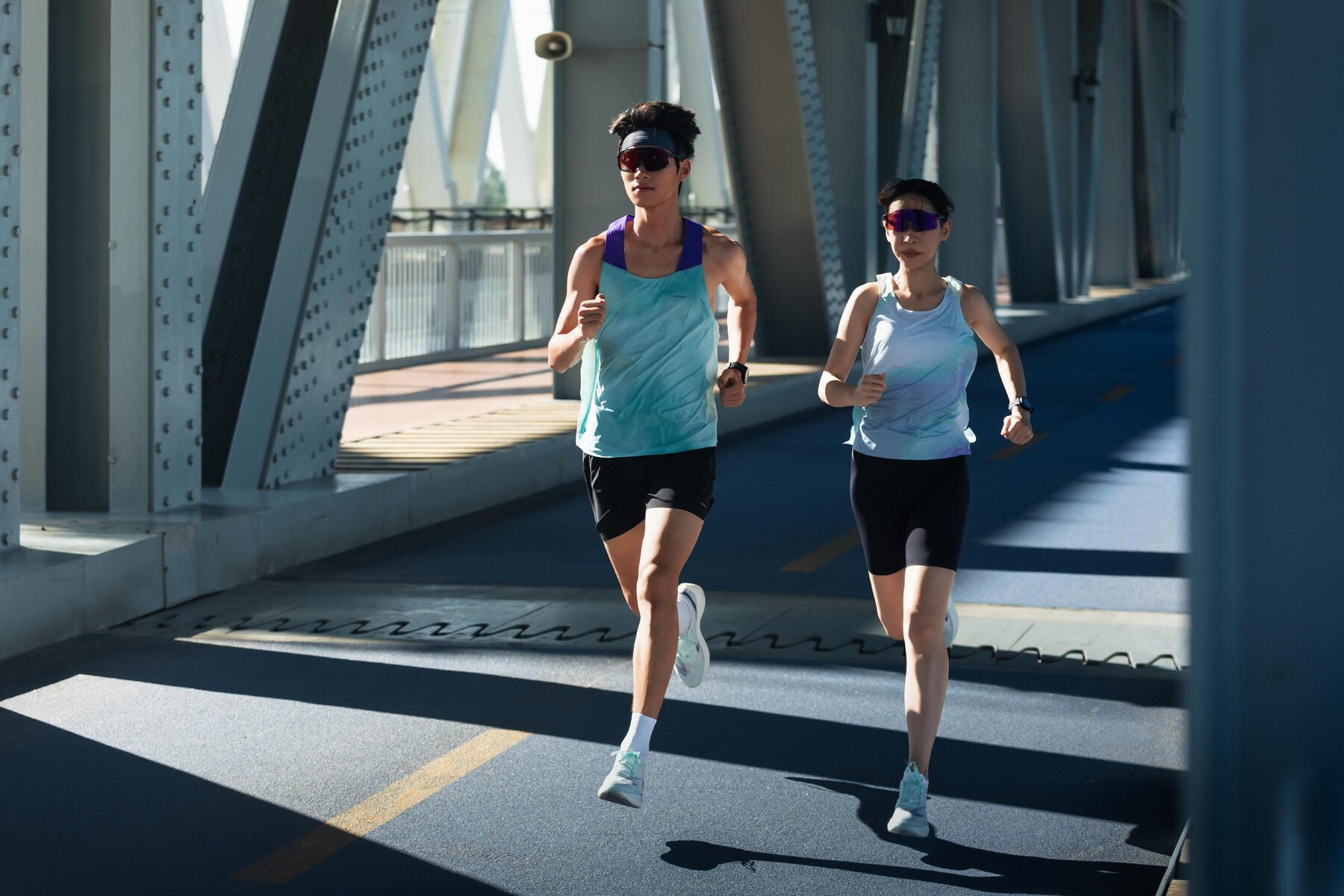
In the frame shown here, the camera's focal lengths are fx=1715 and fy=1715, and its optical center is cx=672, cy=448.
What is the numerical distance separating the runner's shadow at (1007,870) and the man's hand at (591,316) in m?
1.45

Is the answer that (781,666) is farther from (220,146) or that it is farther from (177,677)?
(220,146)

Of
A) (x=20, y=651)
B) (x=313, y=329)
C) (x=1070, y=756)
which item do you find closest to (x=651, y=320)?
(x=1070, y=756)

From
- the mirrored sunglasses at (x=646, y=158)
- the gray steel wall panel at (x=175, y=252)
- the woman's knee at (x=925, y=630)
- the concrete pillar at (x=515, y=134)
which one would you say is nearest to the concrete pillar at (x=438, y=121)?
the concrete pillar at (x=515, y=134)

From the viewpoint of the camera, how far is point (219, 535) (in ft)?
25.5

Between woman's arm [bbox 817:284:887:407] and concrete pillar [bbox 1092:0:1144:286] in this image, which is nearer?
woman's arm [bbox 817:284:887:407]

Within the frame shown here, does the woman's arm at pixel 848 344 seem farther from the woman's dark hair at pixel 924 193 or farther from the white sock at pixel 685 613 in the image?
the white sock at pixel 685 613

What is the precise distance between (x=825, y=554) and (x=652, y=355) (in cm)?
397

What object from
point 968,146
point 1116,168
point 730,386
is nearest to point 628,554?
point 730,386

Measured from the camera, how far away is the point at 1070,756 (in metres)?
5.18

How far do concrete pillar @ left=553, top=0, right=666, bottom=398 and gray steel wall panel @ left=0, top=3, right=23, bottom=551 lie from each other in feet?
21.3

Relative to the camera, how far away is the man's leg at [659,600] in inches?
188

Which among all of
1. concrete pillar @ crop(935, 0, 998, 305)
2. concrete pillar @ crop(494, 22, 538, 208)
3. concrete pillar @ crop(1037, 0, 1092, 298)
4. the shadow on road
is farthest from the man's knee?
concrete pillar @ crop(494, 22, 538, 208)

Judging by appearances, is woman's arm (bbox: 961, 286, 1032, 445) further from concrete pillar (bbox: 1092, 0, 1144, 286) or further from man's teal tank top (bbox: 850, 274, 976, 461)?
concrete pillar (bbox: 1092, 0, 1144, 286)

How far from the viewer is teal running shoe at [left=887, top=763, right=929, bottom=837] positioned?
4.39m
